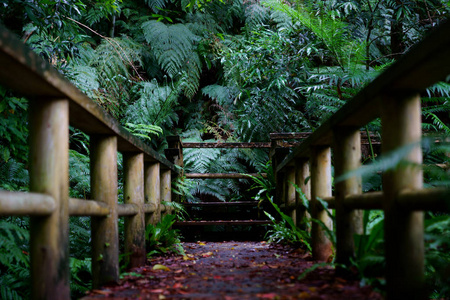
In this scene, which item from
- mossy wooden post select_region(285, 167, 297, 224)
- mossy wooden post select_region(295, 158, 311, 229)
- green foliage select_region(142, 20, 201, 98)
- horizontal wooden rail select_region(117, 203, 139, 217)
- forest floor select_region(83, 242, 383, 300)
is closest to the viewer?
forest floor select_region(83, 242, 383, 300)

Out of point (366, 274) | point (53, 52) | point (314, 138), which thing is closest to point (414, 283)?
point (366, 274)

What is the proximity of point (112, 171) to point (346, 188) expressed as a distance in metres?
1.13

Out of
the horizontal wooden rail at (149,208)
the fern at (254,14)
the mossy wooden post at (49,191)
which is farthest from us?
the fern at (254,14)

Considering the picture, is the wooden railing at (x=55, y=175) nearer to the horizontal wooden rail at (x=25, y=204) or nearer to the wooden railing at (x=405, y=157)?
the horizontal wooden rail at (x=25, y=204)

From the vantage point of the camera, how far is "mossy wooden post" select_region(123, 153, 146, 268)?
243 cm

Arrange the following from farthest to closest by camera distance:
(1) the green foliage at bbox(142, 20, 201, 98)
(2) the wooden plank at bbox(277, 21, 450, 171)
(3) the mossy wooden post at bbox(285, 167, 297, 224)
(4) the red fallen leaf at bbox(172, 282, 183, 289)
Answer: (1) the green foliage at bbox(142, 20, 201, 98)
(3) the mossy wooden post at bbox(285, 167, 297, 224)
(4) the red fallen leaf at bbox(172, 282, 183, 289)
(2) the wooden plank at bbox(277, 21, 450, 171)

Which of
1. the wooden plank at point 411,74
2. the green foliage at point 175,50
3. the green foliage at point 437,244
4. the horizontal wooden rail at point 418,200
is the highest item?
the green foliage at point 175,50

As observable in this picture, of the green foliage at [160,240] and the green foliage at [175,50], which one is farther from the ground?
the green foliage at [175,50]

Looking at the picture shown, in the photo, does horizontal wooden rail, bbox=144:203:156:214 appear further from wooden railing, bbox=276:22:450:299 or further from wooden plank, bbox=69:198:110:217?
wooden railing, bbox=276:22:450:299

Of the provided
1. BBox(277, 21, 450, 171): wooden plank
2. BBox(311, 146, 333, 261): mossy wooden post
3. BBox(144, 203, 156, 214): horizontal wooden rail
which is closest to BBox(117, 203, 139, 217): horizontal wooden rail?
BBox(144, 203, 156, 214): horizontal wooden rail

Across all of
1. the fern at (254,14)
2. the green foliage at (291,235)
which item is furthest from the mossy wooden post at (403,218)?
the fern at (254,14)

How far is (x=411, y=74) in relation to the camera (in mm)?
1163

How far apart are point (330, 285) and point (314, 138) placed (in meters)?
0.97

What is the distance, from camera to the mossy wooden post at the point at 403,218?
4.04 ft
